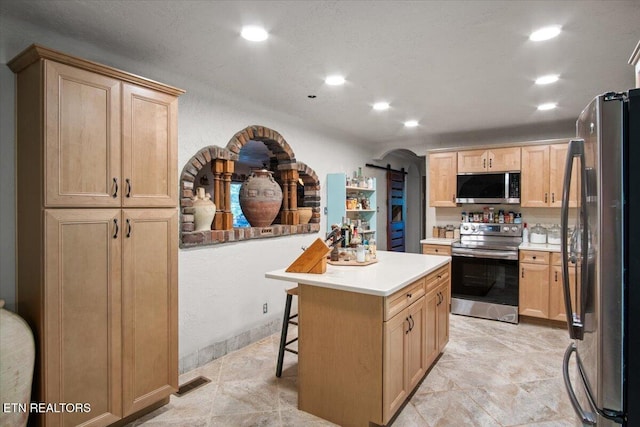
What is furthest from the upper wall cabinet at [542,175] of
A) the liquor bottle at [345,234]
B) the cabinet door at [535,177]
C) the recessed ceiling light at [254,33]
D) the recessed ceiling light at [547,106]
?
the recessed ceiling light at [254,33]

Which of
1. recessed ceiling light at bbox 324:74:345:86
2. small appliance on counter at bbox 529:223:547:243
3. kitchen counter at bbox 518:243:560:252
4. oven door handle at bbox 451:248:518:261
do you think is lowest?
oven door handle at bbox 451:248:518:261

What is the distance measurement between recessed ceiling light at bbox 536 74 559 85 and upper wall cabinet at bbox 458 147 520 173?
1642mm

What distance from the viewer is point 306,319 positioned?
7.72 feet

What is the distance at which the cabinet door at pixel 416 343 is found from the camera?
7.89ft

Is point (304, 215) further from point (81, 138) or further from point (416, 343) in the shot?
point (81, 138)

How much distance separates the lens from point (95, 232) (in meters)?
2.04

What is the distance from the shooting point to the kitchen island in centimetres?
208

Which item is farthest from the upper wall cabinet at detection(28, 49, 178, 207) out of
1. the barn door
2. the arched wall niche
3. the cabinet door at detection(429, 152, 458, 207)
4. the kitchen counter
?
the barn door

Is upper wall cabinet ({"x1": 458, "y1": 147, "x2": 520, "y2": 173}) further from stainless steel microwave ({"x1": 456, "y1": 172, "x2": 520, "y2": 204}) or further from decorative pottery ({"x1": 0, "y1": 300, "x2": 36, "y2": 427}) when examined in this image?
decorative pottery ({"x1": 0, "y1": 300, "x2": 36, "y2": 427})

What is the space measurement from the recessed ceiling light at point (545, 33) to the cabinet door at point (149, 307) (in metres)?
2.56

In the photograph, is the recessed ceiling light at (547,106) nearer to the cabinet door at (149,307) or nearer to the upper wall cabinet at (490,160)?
the upper wall cabinet at (490,160)

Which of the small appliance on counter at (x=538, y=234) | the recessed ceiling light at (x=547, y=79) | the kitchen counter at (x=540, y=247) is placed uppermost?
the recessed ceiling light at (x=547, y=79)

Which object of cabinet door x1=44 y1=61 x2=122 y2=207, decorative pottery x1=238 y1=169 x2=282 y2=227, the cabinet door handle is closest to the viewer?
cabinet door x1=44 y1=61 x2=122 y2=207

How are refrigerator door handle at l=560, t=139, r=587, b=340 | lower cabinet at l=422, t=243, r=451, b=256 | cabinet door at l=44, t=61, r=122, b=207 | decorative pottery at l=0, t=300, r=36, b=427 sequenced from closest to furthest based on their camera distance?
refrigerator door handle at l=560, t=139, r=587, b=340, decorative pottery at l=0, t=300, r=36, b=427, cabinet door at l=44, t=61, r=122, b=207, lower cabinet at l=422, t=243, r=451, b=256
